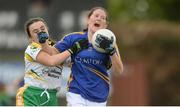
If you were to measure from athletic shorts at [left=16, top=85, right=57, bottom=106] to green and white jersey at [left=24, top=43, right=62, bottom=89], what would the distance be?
5cm

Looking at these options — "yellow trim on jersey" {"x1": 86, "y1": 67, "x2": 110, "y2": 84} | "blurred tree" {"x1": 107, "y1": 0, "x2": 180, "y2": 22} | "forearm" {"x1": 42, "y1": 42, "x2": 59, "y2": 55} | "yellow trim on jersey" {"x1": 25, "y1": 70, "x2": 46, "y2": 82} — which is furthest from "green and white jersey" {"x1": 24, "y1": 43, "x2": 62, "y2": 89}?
"blurred tree" {"x1": 107, "y1": 0, "x2": 180, "y2": 22}

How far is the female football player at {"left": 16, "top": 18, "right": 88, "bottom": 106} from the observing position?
9.96m

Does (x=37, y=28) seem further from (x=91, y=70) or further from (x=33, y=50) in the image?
(x=91, y=70)

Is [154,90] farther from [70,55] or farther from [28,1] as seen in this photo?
[70,55]

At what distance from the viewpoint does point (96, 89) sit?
9.90 m

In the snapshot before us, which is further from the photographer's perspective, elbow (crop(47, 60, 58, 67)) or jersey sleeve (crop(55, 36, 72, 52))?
jersey sleeve (crop(55, 36, 72, 52))

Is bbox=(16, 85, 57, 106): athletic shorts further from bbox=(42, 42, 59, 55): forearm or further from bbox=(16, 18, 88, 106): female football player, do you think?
bbox=(42, 42, 59, 55): forearm

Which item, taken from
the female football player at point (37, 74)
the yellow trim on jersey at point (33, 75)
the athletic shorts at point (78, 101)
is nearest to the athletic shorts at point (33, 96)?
the female football player at point (37, 74)

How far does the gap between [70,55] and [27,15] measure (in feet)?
27.3

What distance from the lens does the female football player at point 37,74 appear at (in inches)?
392

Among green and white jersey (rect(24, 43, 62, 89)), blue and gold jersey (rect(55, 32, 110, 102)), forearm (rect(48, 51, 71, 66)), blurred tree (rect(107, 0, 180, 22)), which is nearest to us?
forearm (rect(48, 51, 71, 66))

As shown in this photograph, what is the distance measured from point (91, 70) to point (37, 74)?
66cm

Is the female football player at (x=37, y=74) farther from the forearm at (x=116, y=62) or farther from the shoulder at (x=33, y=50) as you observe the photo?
the forearm at (x=116, y=62)

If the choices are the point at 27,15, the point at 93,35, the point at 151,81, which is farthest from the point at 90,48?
the point at 151,81
